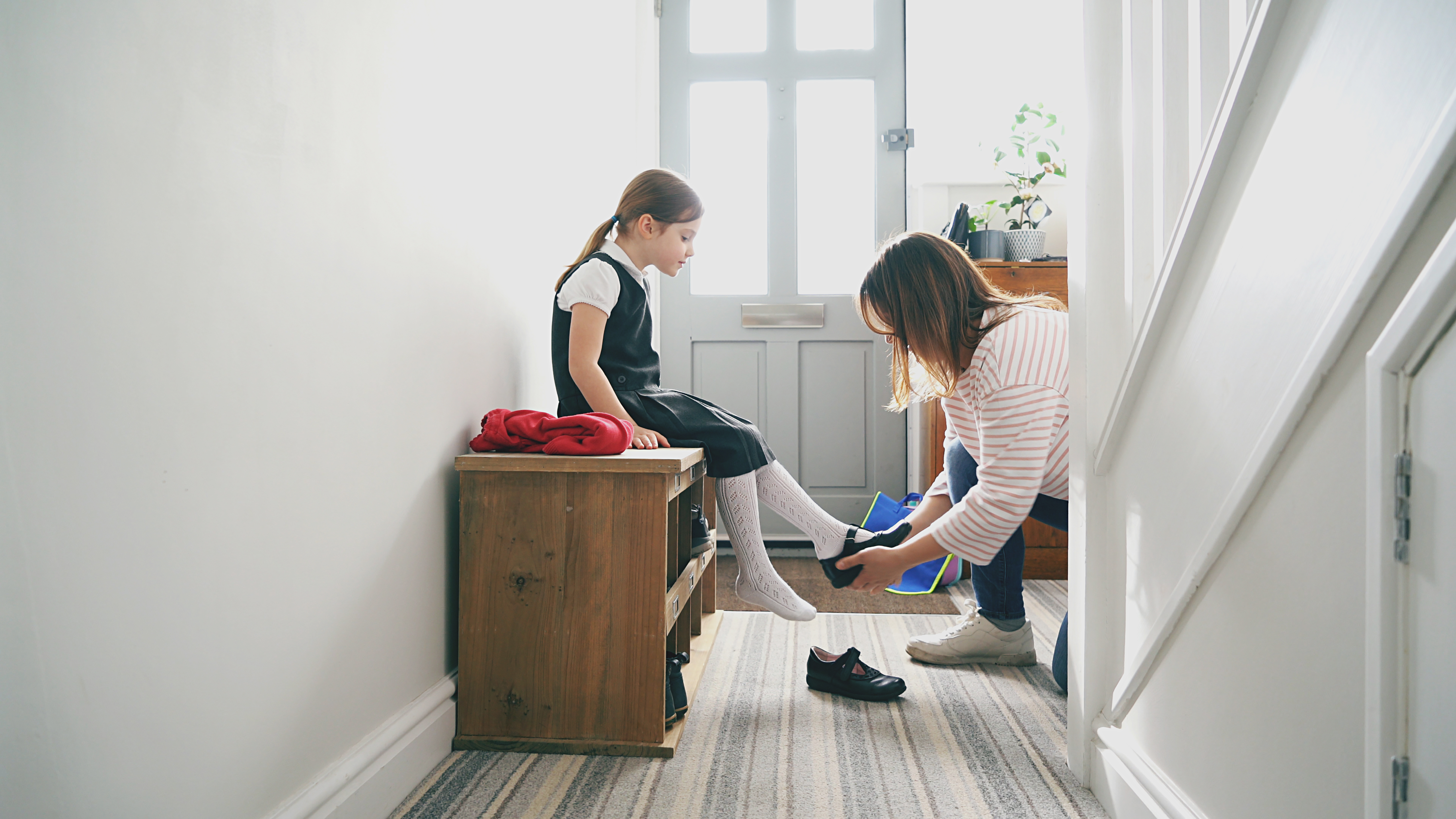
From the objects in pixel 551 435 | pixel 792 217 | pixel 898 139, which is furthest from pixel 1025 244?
pixel 551 435

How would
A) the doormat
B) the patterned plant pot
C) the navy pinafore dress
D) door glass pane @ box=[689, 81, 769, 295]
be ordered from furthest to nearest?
door glass pane @ box=[689, 81, 769, 295] → the patterned plant pot → the doormat → the navy pinafore dress

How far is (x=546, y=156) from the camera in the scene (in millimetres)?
1722

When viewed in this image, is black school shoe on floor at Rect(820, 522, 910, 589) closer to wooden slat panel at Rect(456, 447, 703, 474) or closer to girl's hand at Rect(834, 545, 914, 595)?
girl's hand at Rect(834, 545, 914, 595)

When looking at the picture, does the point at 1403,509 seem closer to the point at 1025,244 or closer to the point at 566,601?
the point at 566,601

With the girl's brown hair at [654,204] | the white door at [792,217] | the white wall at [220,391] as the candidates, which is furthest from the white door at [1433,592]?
the white door at [792,217]

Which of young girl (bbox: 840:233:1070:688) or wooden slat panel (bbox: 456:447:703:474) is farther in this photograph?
young girl (bbox: 840:233:1070:688)

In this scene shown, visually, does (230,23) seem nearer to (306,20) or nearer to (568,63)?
(306,20)

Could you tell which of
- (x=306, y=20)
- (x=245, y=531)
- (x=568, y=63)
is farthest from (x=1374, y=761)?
(x=568, y=63)

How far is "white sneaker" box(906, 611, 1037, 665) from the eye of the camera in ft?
5.06

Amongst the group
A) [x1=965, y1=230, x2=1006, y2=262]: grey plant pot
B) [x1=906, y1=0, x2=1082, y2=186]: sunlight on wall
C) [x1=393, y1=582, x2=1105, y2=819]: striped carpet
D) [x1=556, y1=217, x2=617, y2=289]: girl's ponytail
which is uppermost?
[x1=906, y1=0, x2=1082, y2=186]: sunlight on wall

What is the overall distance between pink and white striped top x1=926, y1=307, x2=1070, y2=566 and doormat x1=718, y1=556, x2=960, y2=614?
0.59 meters

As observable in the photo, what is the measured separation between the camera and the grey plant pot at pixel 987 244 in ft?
7.72

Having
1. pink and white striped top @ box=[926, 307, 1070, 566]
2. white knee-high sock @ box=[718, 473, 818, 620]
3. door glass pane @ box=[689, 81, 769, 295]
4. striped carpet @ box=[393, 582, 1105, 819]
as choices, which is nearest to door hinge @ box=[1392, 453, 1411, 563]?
striped carpet @ box=[393, 582, 1105, 819]

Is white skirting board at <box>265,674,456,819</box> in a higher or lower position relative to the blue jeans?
lower
